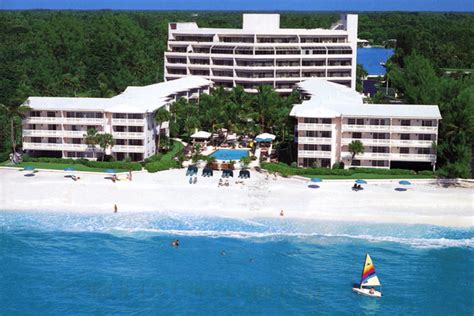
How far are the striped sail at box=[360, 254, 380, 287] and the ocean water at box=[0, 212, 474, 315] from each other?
1109mm

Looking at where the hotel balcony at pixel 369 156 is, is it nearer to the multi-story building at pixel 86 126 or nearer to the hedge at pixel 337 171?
the hedge at pixel 337 171

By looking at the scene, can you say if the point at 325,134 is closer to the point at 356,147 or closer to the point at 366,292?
the point at 356,147

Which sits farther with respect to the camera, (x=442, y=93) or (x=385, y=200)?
(x=442, y=93)

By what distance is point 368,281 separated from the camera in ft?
157

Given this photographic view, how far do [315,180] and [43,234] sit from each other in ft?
95.0

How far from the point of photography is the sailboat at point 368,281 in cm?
4756

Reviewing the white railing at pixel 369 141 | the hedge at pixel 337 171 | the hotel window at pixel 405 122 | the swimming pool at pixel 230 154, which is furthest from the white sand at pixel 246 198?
the swimming pool at pixel 230 154

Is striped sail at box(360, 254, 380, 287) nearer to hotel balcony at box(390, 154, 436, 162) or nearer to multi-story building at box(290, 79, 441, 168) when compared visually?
multi-story building at box(290, 79, 441, 168)

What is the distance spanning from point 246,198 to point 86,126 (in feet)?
79.2

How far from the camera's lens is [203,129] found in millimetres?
91625

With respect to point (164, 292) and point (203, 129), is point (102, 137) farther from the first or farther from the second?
point (164, 292)

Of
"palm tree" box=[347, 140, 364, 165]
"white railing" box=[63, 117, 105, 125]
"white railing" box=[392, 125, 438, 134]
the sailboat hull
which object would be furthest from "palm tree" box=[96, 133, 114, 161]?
the sailboat hull


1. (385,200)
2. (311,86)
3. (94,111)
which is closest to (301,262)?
(385,200)

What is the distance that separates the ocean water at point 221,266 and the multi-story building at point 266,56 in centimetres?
6025
